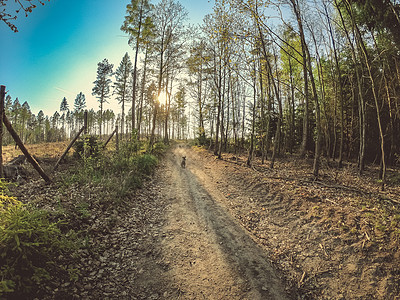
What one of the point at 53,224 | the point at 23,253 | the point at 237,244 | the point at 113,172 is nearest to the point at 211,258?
the point at 237,244

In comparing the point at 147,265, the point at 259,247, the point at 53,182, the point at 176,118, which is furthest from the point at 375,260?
the point at 176,118

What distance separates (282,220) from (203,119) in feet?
72.1

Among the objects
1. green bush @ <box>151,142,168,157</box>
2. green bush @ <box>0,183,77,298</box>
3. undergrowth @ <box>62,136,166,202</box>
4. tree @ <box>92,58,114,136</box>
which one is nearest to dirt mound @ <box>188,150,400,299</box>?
undergrowth @ <box>62,136,166,202</box>

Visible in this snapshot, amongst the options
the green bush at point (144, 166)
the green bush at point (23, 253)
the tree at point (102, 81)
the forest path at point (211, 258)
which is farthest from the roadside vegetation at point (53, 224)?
the tree at point (102, 81)

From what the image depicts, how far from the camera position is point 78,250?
413 cm

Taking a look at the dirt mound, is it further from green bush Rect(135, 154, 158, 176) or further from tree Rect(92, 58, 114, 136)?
tree Rect(92, 58, 114, 136)

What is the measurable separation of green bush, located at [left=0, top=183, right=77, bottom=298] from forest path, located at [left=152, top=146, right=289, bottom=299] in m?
2.21

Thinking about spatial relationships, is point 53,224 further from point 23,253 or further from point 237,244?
point 237,244

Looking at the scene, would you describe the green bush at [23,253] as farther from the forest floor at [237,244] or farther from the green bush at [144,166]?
the green bush at [144,166]

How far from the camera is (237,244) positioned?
201 inches

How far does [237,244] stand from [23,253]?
177 inches

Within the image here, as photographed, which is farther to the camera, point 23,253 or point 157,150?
point 157,150

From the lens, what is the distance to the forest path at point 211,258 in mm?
3666

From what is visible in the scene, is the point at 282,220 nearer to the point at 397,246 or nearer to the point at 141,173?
the point at 397,246
